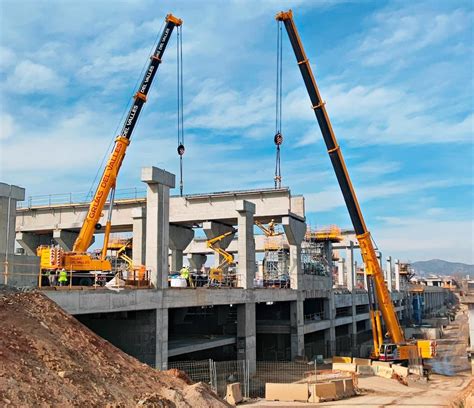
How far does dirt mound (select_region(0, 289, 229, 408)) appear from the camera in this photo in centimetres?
1155

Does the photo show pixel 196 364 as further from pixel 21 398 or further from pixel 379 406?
pixel 21 398

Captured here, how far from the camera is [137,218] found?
102ft

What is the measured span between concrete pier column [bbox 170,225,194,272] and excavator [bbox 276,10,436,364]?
11804mm

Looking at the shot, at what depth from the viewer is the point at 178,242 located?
124 feet

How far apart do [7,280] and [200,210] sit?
790 inches

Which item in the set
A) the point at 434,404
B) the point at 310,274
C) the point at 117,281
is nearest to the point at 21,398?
the point at 117,281

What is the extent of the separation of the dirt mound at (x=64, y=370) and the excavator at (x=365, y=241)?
20.9 m

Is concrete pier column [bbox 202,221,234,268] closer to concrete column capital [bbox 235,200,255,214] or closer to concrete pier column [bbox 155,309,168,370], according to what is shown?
concrete column capital [bbox 235,200,255,214]

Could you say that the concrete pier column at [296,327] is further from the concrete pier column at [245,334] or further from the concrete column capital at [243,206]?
the concrete column capital at [243,206]

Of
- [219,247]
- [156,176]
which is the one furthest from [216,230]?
[156,176]

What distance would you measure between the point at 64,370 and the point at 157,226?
10.2 meters

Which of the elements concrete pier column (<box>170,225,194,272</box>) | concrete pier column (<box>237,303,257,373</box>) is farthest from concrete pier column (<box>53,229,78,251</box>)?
concrete pier column (<box>237,303,257,373</box>)

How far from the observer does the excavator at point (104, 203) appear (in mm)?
23319

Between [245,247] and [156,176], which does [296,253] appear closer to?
[245,247]
